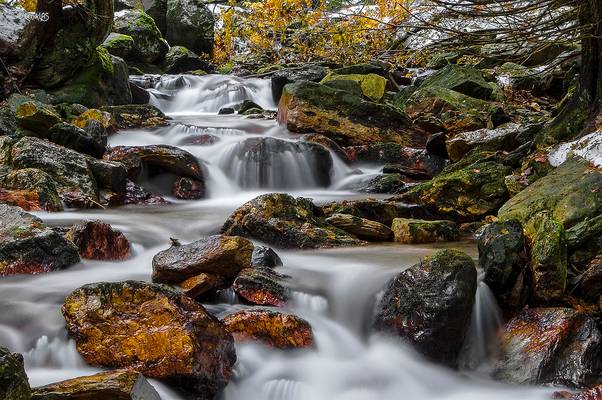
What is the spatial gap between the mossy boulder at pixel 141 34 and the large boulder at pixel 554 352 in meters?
19.5

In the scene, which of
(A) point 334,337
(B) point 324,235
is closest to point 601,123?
(B) point 324,235

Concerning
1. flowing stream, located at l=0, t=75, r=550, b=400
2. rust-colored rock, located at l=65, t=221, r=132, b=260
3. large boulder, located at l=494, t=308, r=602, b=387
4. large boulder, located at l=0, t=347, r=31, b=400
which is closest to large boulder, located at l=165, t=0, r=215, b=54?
flowing stream, located at l=0, t=75, r=550, b=400

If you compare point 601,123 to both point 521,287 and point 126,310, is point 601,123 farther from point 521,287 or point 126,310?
point 126,310

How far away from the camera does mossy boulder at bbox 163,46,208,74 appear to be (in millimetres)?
21953

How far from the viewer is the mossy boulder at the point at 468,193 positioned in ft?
24.4

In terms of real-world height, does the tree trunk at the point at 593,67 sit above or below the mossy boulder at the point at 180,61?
below

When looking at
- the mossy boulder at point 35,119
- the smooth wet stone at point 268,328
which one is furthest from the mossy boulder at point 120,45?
the smooth wet stone at point 268,328

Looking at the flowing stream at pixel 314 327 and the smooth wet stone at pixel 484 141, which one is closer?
the flowing stream at pixel 314 327

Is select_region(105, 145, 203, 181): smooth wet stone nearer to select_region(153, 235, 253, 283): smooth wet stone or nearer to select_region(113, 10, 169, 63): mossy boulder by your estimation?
select_region(153, 235, 253, 283): smooth wet stone

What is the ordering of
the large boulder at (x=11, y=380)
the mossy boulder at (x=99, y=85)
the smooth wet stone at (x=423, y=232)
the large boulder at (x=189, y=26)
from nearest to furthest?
1. the large boulder at (x=11, y=380)
2. the smooth wet stone at (x=423, y=232)
3. the mossy boulder at (x=99, y=85)
4. the large boulder at (x=189, y=26)

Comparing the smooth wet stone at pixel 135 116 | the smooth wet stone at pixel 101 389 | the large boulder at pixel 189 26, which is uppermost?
the large boulder at pixel 189 26

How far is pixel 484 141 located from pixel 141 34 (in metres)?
16.0

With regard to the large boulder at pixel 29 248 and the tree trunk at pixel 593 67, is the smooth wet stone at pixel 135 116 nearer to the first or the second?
the large boulder at pixel 29 248

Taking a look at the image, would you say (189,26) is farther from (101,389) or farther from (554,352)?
(101,389)
